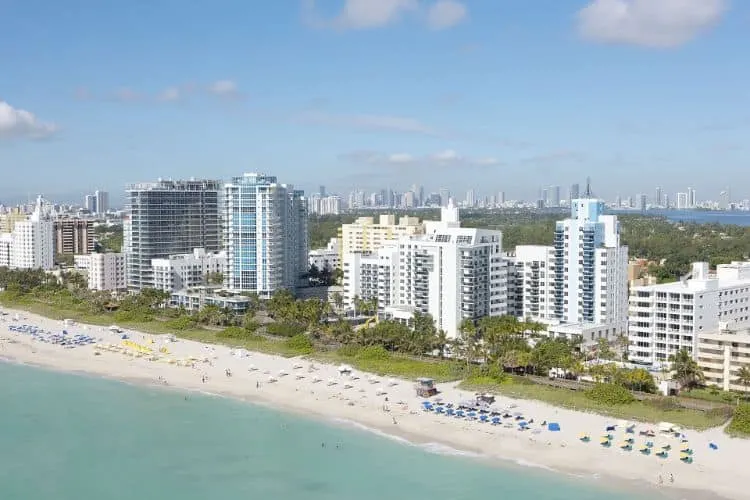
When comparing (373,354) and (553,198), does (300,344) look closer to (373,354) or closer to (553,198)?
(373,354)

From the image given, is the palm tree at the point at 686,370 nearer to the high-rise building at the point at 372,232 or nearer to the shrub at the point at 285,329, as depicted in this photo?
the shrub at the point at 285,329

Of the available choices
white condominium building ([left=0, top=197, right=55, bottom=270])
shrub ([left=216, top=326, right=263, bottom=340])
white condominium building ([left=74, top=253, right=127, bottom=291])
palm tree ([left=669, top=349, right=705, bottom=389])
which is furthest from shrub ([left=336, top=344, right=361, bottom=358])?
white condominium building ([left=0, top=197, right=55, bottom=270])

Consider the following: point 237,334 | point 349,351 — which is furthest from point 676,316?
point 237,334

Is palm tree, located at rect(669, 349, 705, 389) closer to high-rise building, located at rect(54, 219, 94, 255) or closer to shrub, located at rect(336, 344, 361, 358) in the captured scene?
shrub, located at rect(336, 344, 361, 358)

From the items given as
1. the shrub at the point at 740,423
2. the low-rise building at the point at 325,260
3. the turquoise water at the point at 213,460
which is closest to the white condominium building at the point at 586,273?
the shrub at the point at 740,423

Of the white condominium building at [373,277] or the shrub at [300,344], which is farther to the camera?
the white condominium building at [373,277]
